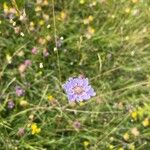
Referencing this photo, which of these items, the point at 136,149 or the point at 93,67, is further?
the point at 93,67

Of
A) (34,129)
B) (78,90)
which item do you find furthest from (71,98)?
(34,129)

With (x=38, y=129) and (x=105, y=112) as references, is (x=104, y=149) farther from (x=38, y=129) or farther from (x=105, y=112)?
Result: (x=38, y=129)

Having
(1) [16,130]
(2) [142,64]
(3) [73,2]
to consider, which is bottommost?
(1) [16,130]

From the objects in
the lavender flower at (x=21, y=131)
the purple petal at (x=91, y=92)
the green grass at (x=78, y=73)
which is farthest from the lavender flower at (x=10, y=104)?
the purple petal at (x=91, y=92)

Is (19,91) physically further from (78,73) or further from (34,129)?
(78,73)

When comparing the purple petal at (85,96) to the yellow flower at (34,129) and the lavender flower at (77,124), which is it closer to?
the lavender flower at (77,124)

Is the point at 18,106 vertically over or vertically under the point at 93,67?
under

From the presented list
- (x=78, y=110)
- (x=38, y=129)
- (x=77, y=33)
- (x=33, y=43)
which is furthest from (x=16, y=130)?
(x=77, y=33)
